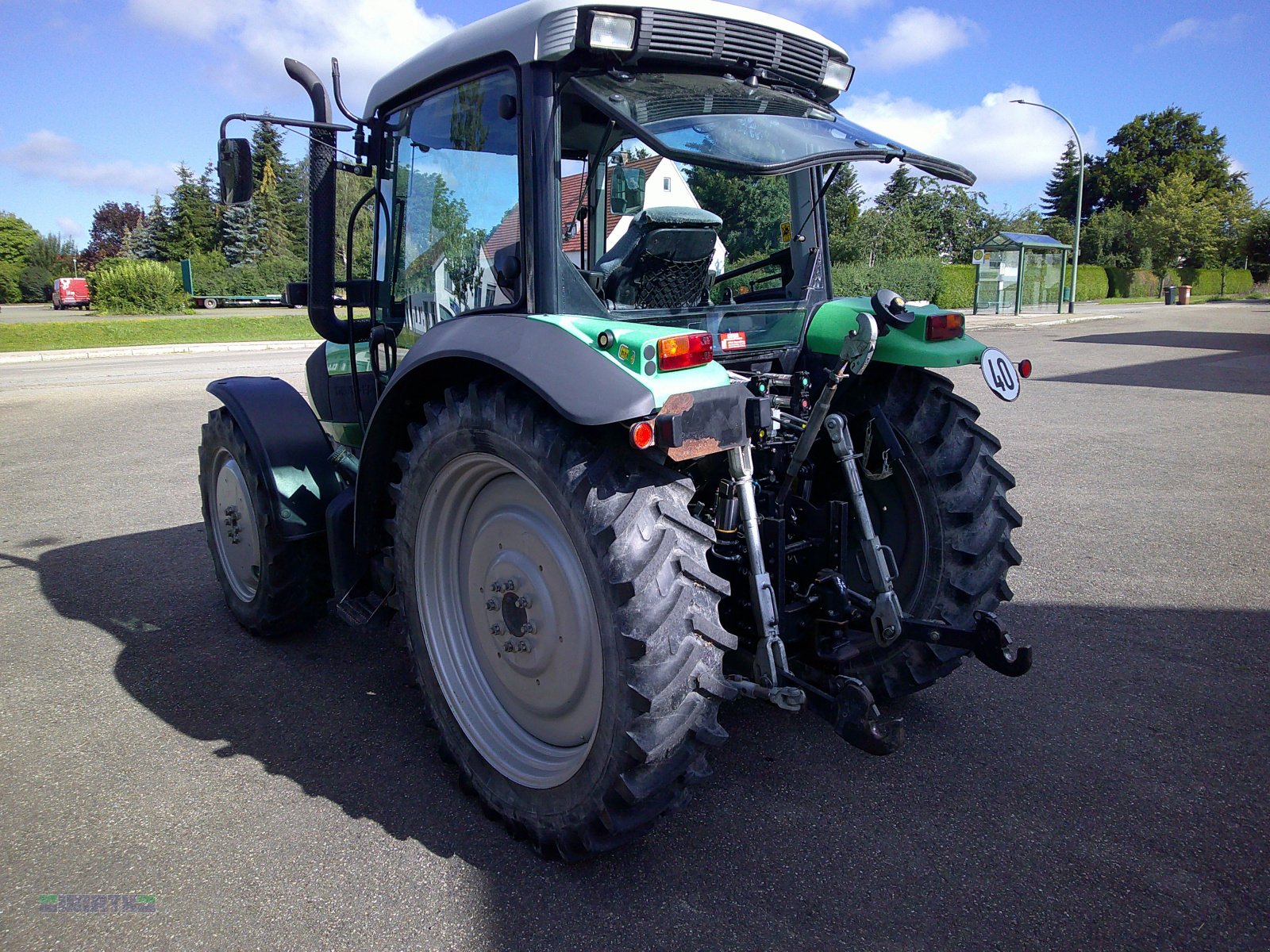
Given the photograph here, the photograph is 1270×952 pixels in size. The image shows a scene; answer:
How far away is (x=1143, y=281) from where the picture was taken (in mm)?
52719

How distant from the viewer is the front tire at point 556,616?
2.26 m

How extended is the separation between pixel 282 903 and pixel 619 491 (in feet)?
4.87

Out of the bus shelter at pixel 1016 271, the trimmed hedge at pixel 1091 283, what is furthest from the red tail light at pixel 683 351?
the trimmed hedge at pixel 1091 283

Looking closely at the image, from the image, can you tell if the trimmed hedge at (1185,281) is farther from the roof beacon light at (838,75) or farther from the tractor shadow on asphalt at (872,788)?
the roof beacon light at (838,75)

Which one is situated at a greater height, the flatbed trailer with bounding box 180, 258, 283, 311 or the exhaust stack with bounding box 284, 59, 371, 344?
the flatbed trailer with bounding box 180, 258, 283, 311

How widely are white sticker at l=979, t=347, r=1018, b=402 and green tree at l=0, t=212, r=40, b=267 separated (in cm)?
6686

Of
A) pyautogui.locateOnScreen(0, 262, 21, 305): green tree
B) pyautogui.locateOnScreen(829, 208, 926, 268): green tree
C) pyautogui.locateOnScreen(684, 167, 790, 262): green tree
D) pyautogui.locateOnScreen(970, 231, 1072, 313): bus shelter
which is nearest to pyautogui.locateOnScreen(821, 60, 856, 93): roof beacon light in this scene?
pyautogui.locateOnScreen(684, 167, 790, 262): green tree

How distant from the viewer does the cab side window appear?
2.83 m

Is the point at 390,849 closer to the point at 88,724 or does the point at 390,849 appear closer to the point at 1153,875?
the point at 88,724

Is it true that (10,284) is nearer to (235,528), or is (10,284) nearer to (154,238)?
(154,238)

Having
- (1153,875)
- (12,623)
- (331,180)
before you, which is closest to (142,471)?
(12,623)

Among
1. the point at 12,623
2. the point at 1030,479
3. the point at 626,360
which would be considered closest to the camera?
the point at 626,360

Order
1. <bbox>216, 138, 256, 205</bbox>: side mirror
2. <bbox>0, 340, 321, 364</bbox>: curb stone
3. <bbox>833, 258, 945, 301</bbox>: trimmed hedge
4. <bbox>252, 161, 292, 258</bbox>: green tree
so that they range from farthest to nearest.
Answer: <bbox>252, 161, 292, 258</bbox>: green tree, <bbox>833, 258, 945, 301</bbox>: trimmed hedge, <bbox>0, 340, 321, 364</bbox>: curb stone, <bbox>216, 138, 256, 205</bbox>: side mirror

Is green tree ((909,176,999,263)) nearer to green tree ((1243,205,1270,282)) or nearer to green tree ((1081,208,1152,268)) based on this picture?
green tree ((1081,208,1152,268))
